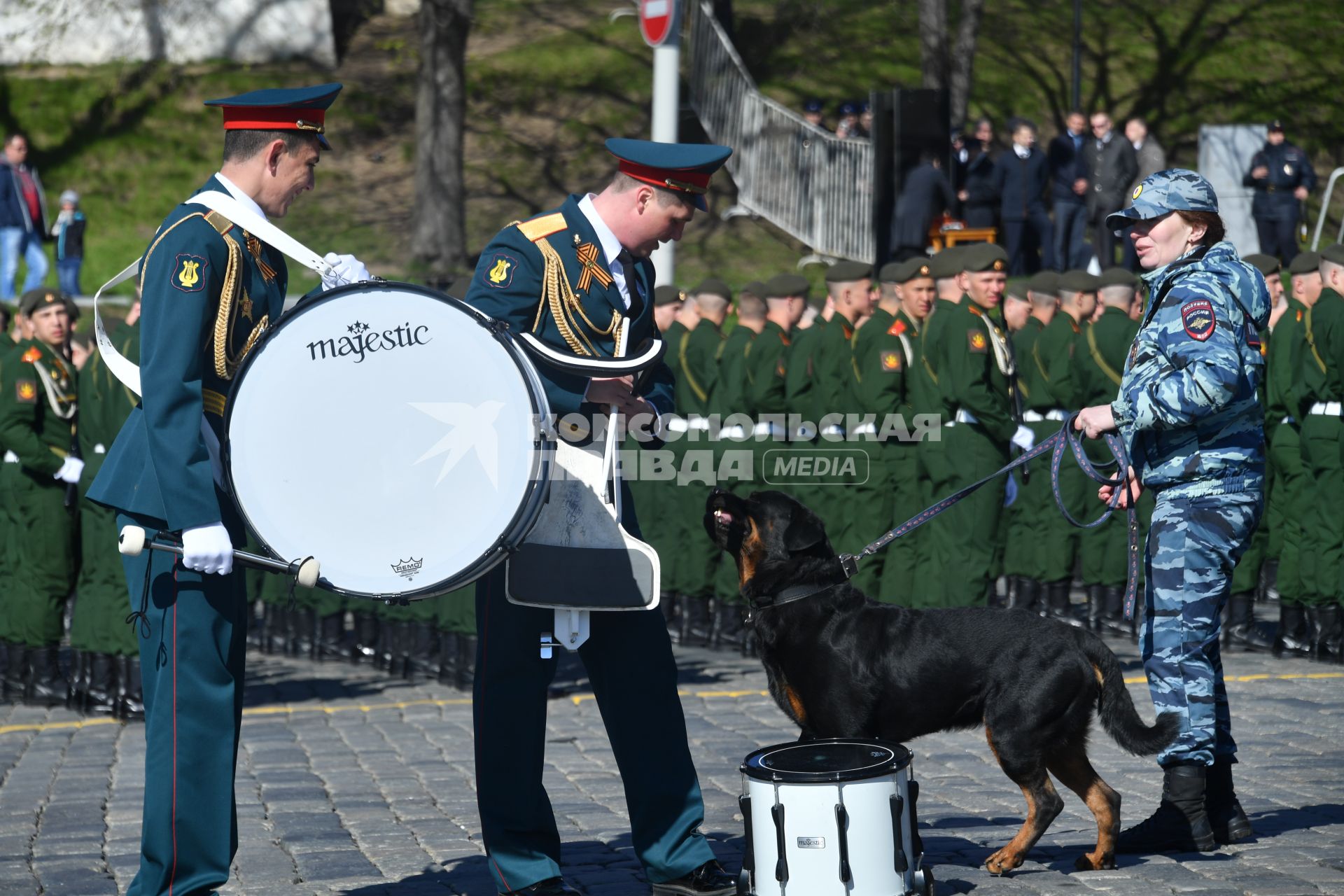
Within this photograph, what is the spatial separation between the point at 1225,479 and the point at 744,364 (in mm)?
6419

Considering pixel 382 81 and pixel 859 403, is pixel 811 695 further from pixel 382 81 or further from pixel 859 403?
pixel 382 81

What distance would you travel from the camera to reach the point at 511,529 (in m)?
4.54

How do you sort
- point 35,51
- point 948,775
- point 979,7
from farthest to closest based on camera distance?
point 35,51, point 979,7, point 948,775

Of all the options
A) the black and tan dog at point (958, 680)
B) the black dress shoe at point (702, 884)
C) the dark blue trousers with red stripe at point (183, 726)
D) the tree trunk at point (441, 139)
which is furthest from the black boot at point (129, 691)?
the tree trunk at point (441, 139)

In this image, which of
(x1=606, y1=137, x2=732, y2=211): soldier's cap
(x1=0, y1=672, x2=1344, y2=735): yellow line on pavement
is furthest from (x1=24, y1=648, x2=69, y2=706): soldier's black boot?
(x1=606, y1=137, x2=732, y2=211): soldier's cap

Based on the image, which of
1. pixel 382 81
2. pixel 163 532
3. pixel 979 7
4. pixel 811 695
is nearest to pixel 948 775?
pixel 811 695

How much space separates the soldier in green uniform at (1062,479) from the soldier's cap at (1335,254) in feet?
5.98

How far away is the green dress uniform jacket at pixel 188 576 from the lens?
177 inches

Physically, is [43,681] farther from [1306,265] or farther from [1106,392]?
[1306,265]

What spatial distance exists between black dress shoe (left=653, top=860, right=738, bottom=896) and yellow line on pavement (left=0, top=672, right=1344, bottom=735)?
4528 millimetres

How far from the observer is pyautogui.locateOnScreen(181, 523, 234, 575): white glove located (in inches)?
173

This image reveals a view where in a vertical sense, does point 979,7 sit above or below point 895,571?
above

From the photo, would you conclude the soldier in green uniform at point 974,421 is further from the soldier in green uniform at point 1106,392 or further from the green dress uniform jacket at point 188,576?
the green dress uniform jacket at point 188,576

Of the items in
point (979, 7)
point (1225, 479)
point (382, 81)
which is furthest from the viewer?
point (382, 81)
